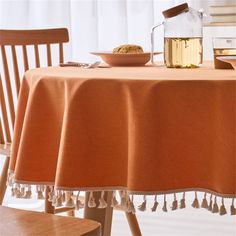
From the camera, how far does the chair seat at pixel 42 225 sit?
1292 mm

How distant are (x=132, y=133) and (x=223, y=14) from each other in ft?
6.25

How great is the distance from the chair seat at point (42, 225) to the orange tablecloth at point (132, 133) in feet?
0.70

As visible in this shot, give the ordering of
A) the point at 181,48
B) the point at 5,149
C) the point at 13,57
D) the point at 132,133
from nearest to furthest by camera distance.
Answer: the point at 132,133 < the point at 181,48 < the point at 5,149 < the point at 13,57

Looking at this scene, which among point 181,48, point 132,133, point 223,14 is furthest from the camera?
point 223,14

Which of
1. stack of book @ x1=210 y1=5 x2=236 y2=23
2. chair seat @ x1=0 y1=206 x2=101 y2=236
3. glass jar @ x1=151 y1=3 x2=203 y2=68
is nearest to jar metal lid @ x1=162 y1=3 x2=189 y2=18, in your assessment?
glass jar @ x1=151 y1=3 x2=203 y2=68

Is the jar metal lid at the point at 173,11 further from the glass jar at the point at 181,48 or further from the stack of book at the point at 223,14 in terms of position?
the stack of book at the point at 223,14

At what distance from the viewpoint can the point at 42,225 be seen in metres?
1.34

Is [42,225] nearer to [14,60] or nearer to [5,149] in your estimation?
[5,149]

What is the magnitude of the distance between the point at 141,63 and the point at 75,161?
60 centimetres

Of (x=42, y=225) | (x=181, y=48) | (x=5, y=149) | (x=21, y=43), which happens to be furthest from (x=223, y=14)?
(x=42, y=225)

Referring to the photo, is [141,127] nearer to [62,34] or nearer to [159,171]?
[159,171]

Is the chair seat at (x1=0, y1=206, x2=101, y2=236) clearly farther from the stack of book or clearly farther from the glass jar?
the stack of book

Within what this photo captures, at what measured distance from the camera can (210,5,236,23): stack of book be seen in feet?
10.8

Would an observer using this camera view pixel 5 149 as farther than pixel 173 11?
Yes
